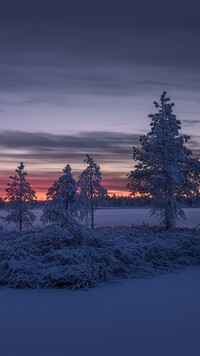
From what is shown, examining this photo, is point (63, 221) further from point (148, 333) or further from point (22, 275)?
point (148, 333)

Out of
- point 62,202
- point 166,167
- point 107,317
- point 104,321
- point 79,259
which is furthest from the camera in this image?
point 166,167

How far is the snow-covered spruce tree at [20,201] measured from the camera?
36344 mm

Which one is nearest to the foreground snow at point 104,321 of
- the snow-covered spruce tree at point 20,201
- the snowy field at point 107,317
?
the snowy field at point 107,317

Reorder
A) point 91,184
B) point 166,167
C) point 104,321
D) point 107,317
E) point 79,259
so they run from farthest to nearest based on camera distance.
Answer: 1. point 91,184
2. point 166,167
3. point 79,259
4. point 107,317
5. point 104,321

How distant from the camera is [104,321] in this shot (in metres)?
7.81

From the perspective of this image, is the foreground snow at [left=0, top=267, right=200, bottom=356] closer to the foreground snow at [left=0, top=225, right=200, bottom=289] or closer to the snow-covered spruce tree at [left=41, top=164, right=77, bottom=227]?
the foreground snow at [left=0, top=225, right=200, bottom=289]

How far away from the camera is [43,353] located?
625cm

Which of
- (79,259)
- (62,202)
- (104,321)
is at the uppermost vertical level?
(62,202)

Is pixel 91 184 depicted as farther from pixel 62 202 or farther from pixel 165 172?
pixel 62 202

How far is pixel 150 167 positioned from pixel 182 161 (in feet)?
7.58

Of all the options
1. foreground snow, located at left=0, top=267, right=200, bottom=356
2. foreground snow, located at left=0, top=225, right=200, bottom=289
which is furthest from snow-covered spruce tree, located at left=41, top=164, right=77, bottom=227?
foreground snow, located at left=0, top=267, right=200, bottom=356

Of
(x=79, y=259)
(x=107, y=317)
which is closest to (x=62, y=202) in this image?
(x=79, y=259)

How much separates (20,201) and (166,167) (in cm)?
1419

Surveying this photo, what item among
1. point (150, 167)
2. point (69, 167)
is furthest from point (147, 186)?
point (69, 167)
